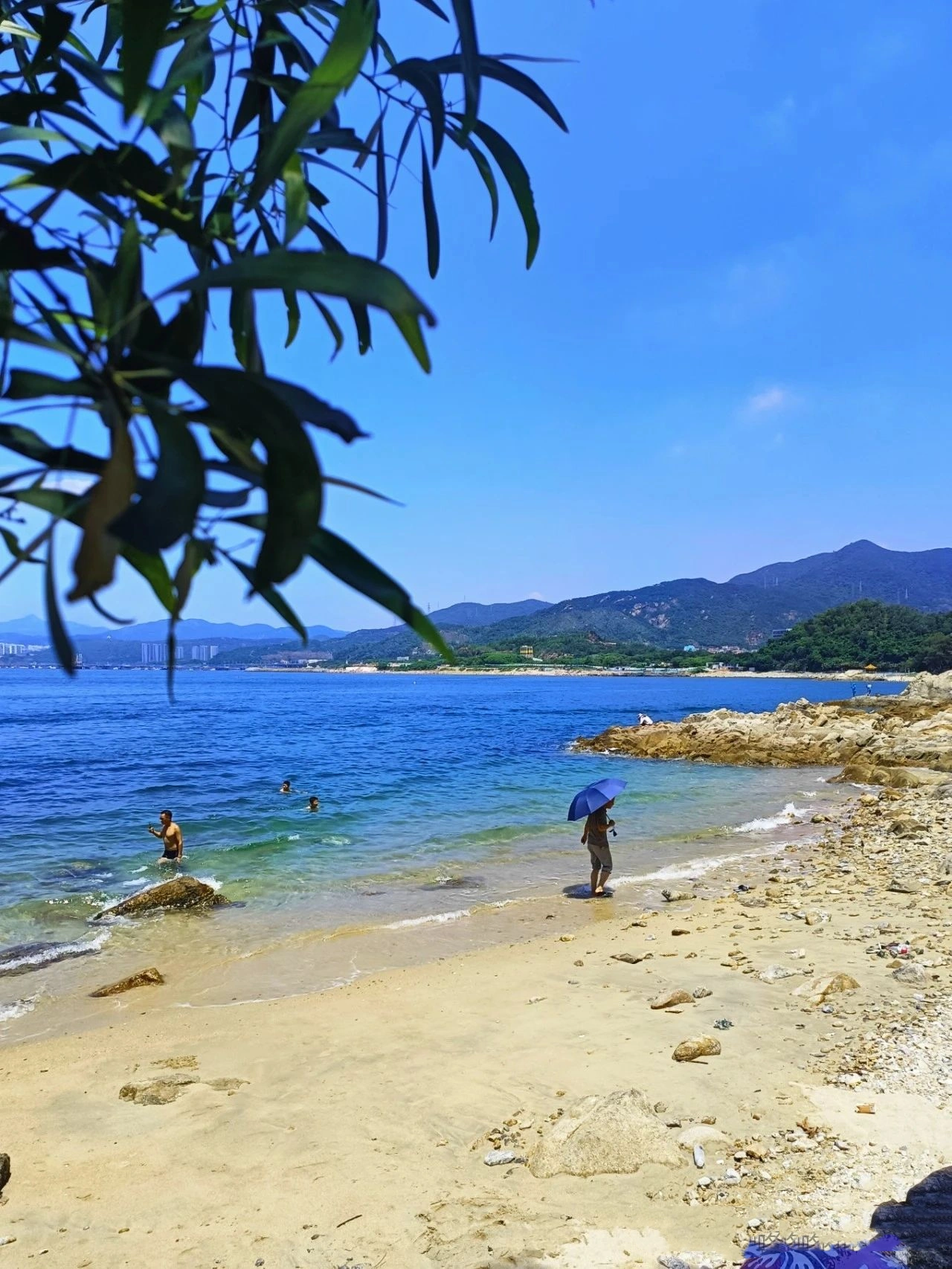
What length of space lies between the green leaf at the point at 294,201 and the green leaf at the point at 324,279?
0.24m

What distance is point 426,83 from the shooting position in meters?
1.79

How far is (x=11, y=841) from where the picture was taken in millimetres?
16969

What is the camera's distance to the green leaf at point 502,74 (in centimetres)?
176

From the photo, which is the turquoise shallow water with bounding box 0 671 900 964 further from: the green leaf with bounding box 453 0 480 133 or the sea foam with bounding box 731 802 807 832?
the green leaf with bounding box 453 0 480 133

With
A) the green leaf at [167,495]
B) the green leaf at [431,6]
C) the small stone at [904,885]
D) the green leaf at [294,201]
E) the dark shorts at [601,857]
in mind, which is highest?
the green leaf at [431,6]

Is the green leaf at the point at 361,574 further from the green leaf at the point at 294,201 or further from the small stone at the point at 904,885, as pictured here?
the small stone at the point at 904,885

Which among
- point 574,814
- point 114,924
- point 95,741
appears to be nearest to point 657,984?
point 574,814

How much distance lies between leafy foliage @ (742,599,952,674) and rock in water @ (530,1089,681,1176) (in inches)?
4183

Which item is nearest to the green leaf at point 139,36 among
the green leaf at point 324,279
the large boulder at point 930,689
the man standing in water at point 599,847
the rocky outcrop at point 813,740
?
the green leaf at point 324,279

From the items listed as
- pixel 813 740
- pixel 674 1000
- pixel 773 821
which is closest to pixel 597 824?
pixel 674 1000

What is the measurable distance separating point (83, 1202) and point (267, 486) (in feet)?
17.3

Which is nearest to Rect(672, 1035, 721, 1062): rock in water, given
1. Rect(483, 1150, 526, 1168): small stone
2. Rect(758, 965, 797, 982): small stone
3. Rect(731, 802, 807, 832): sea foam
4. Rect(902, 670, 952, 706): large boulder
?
Rect(483, 1150, 526, 1168): small stone

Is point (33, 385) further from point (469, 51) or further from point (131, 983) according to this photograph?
point (131, 983)

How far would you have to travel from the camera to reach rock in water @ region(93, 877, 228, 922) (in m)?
11.6
